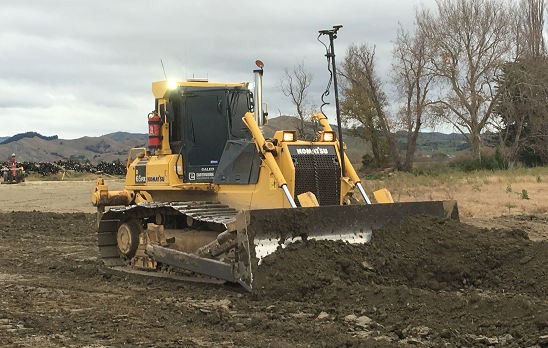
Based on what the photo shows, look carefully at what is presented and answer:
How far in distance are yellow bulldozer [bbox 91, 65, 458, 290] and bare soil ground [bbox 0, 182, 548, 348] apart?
0.26m

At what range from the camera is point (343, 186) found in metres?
8.55

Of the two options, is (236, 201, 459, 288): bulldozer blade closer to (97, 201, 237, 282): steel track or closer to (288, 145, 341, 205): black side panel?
(97, 201, 237, 282): steel track

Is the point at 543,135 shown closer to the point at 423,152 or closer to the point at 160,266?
the point at 423,152

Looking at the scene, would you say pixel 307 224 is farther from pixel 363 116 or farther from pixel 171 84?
pixel 363 116

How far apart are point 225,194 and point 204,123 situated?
1348mm

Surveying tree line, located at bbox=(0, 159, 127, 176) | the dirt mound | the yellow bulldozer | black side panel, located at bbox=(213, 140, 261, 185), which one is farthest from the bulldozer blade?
tree line, located at bbox=(0, 159, 127, 176)

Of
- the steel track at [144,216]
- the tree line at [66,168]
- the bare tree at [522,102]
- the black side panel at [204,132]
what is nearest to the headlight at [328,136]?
the black side panel at [204,132]

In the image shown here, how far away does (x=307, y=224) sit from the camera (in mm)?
7152

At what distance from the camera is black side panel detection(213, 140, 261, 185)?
8211mm

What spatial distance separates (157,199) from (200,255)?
2381 mm

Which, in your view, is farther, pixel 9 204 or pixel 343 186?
pixel 9 204

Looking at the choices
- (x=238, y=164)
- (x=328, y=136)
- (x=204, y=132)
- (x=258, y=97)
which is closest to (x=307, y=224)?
(x=238, y=164)

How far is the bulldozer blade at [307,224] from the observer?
6758 millimetres

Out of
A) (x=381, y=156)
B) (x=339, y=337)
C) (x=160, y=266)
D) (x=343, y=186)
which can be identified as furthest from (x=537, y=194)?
(x=381, y=156)
